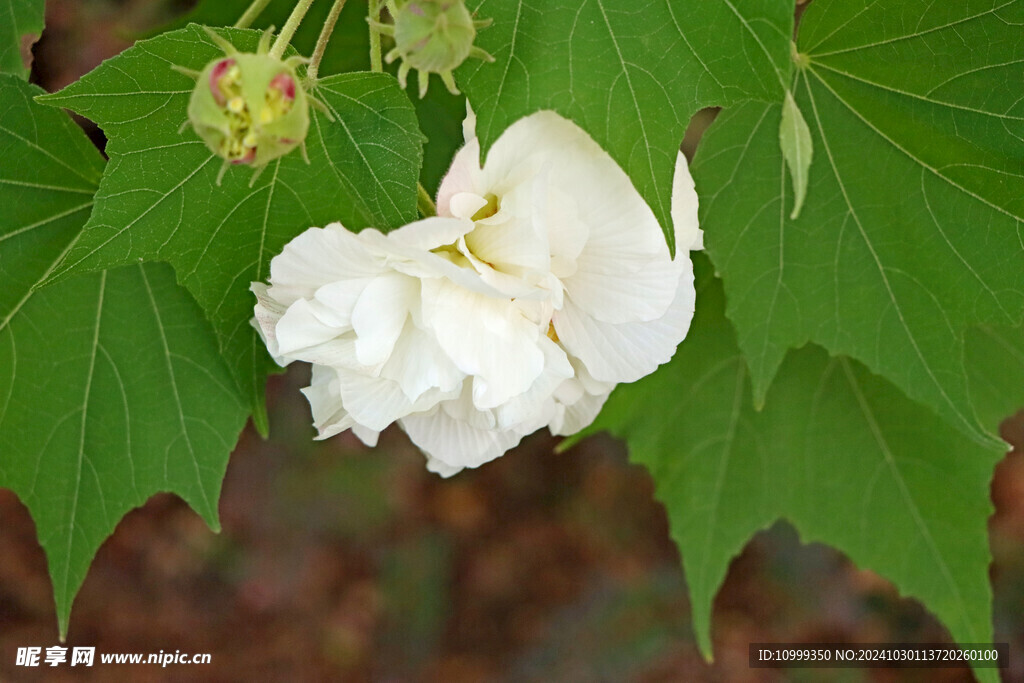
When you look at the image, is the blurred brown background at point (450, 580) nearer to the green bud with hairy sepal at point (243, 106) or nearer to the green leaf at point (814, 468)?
the green leaf at point (814, 468)

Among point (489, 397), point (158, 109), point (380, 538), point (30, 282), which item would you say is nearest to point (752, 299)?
point (489, 397)

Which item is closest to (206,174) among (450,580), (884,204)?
(884,204)

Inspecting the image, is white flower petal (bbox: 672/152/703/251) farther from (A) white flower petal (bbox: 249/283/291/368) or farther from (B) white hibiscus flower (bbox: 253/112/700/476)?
(A) white flower petal (bbox: 249/283/291/368)

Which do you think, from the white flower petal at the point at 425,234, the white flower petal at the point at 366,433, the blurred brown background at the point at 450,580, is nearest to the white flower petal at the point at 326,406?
the white flower petal at the point at 366,433

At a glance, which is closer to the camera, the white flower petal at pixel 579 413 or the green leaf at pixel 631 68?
the green leaf at pixel 631 68

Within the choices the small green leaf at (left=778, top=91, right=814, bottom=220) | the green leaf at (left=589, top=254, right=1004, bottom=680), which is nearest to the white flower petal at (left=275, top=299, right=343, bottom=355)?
the small green leaf at (left=778, top=91, right=814, bottom=220)

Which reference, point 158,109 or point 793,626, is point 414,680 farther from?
point 158,109

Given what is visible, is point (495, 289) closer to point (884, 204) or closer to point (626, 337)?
point (626, 337)
